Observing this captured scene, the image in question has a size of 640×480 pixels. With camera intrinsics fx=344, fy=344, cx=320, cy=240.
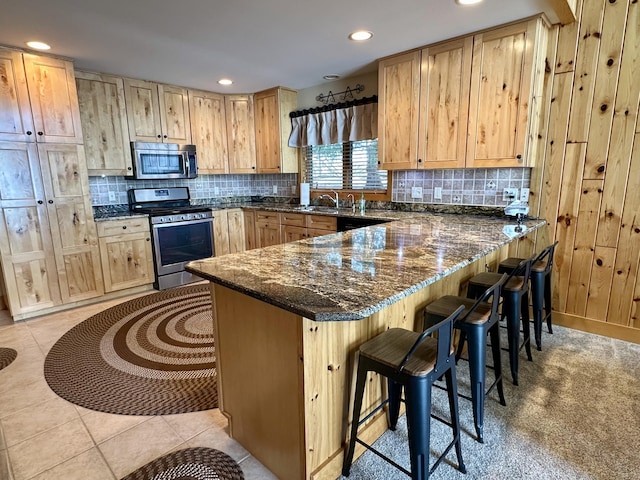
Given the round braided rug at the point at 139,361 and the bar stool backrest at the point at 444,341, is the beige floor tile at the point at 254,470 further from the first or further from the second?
the bar stool backrest at the point at 444,341

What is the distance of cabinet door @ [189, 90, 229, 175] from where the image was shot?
4547 millimetres

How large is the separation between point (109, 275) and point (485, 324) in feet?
12.4

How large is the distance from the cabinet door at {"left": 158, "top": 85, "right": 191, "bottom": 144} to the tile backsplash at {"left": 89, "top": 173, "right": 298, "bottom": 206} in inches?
24.3

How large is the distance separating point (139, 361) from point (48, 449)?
83 cm

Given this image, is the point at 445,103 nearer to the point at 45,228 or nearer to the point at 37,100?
the point at 37,100

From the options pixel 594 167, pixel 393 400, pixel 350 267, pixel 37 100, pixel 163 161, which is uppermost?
pixel 37 100

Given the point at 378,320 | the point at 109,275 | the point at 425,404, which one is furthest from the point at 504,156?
the point at 109,275

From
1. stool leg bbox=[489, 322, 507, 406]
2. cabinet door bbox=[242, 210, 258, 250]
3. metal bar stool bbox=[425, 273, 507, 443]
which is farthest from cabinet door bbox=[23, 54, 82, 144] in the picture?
stool leg bbox=[489, 322, 507, 406]

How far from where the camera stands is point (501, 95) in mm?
2783

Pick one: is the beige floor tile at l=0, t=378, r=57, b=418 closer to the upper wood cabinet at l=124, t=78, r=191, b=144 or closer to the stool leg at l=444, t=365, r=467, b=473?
Answer: the stool leg at l=444, t=365, r=467, b=473

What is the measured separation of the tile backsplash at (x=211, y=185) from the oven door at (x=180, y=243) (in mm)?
697

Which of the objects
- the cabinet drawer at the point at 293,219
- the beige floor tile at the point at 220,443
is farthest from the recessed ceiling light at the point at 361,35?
the beige floor tile at the point at 220,443

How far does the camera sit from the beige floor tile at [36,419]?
1.87 m

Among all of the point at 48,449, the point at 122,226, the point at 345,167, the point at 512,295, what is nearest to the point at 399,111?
the point at 345,167
